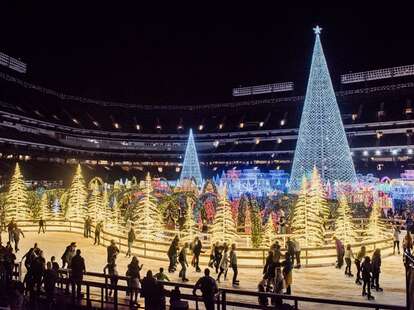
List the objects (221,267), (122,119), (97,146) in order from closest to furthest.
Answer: (221,267) → (97,146) → (122,119)

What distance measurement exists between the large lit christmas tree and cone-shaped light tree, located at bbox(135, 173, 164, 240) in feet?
32.9

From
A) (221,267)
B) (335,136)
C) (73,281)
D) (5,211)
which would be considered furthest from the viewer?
(5,211)

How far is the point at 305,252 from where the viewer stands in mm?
18344

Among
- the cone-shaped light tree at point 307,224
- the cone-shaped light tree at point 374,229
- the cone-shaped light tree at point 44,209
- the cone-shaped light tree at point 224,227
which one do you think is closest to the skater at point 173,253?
the cone-shaped light tree at point 224,227

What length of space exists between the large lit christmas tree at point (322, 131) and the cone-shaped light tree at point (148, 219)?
10043mm

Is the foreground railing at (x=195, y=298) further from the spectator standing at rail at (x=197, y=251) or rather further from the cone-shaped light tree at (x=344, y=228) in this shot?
the cone-shaped light tree at (x=344, y=228)

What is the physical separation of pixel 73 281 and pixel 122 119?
254ft

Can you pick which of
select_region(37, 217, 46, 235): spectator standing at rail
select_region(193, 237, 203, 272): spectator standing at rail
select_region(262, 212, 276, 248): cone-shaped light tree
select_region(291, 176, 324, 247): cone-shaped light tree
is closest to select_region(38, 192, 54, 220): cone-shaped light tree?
select_region(37, 217, 46, 235): spectator standing at rail

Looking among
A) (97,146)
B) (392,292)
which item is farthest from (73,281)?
(97,146)

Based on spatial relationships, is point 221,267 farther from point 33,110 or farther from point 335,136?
point 33,110

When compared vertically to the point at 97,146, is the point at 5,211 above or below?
below

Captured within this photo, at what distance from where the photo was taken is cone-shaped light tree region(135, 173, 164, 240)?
71.0 ft

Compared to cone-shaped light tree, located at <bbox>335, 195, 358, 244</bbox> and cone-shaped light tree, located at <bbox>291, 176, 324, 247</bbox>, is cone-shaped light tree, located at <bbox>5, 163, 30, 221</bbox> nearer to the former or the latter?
cone-shaped light tree, located at <bbox>291, 176, 324, 247</bbox>

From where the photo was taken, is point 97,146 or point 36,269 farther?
point 97,146
